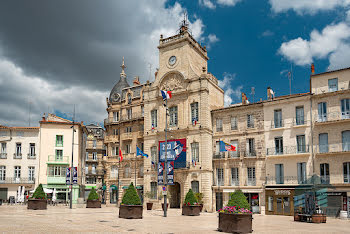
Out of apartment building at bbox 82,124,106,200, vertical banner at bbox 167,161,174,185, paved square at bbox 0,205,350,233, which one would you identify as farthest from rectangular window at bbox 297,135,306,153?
apartment building at bbox 82,124,106,200

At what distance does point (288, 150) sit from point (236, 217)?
21569mm

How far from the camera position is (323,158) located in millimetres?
35531

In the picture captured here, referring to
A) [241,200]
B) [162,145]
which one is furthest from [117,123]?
[241,200]

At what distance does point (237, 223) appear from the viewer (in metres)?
17.8

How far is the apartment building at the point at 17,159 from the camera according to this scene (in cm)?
5066

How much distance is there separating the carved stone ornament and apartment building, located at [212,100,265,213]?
5.81 meters

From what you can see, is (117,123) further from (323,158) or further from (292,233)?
(292,233)

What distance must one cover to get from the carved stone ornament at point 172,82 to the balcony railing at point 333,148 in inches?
695

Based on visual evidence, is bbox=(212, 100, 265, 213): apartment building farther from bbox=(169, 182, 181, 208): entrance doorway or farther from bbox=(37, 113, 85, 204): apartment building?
bbox=(37, 113, 85, 204): apartment building

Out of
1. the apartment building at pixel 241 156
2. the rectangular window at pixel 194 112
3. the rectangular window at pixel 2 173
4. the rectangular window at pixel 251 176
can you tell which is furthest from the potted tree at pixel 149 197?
the rectangular window at pixel 2 173

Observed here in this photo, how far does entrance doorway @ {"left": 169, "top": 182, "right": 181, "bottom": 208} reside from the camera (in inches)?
1766

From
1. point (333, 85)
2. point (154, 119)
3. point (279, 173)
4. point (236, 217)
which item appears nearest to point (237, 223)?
point (236, 217)

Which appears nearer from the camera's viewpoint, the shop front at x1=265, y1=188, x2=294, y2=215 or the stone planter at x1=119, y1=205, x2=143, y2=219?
the stone planter at x1=119, y1=205, x2=143, y2=219

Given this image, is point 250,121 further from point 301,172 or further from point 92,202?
point 92,202
